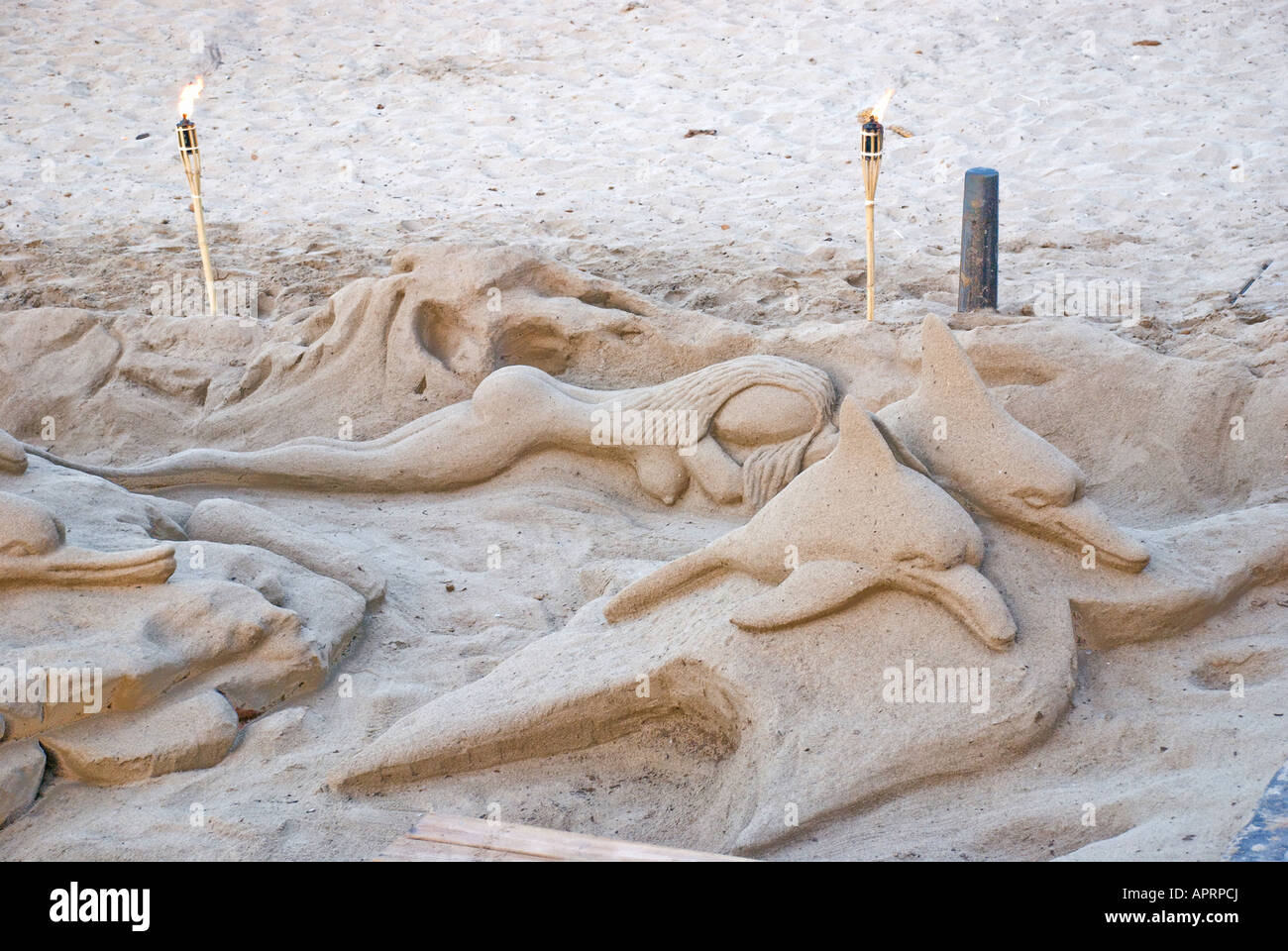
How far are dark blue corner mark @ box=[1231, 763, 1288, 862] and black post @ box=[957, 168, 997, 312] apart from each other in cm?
292

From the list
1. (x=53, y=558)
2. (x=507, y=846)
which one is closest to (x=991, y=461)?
(x=507, y=846)

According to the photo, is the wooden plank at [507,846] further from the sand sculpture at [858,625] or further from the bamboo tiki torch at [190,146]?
the bamboo tiki torch at [190,146]

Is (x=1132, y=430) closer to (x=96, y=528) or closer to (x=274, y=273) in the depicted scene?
(x=96, y=528)

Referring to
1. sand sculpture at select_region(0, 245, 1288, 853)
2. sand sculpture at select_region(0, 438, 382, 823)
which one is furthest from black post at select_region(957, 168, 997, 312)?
sand sculpture at select_region(0, 438, 382, 823)

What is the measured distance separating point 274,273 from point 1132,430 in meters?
3.72

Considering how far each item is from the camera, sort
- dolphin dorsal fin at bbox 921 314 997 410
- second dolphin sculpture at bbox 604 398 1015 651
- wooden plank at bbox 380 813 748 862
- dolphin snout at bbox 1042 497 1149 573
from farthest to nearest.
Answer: dolphin dorsal fin at bbox 921 314 997 410 → dolphin snout at bbox 1042 497 1149 573 → second dolphin sculpture at bbox 604 398 1015 651 → wooden plank at bbox 380 813 748 862

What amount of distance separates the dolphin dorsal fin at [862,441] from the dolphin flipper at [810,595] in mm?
237

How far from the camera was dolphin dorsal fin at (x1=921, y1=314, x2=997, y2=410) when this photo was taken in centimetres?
314

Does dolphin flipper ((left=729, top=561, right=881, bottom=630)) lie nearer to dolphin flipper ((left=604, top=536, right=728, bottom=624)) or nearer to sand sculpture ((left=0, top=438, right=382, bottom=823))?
dolphin flipper ((left=604, top=536, right=728, bottom=624))

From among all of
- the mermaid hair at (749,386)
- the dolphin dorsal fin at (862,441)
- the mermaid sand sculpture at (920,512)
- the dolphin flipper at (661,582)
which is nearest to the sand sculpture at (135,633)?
the dolphin flipper at (661,582)

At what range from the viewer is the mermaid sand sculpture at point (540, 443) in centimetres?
404

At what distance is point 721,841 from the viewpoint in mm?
2617

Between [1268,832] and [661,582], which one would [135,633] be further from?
[1268,832]

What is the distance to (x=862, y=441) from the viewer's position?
2951 millimetres
